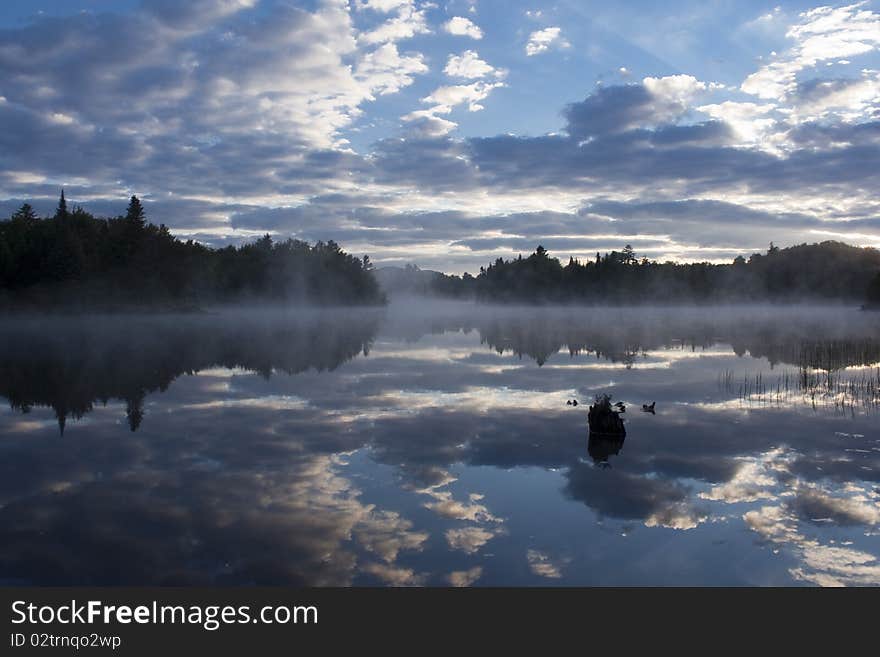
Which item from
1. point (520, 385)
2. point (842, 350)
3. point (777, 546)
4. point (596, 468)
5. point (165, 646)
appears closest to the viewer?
point (165, 646)

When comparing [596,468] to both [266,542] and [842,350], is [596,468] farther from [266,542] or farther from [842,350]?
[842,350]

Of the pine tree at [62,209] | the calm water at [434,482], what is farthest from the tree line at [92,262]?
the calm water at [434,482]

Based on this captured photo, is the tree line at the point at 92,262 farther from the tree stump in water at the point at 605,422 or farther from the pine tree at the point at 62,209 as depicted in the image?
the tree stump in water at the point at 605,422

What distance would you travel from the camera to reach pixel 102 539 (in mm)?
12305

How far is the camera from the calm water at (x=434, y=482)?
37.2 ft

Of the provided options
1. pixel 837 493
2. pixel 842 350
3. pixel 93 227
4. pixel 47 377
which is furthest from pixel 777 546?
pixel 93 227

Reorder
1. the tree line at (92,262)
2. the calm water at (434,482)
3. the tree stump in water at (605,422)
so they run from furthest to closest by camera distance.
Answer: the tree line at (92,262), the tree stump in water at (605,422), the calm water at (434,482)

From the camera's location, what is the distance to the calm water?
11.4 m

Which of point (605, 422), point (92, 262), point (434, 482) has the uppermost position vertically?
point (92, 262)

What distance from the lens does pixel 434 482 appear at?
648 inches

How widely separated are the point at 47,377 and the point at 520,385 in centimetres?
2553

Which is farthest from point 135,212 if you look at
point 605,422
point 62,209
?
point 605,422

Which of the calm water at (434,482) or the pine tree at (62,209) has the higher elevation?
the pine tree at (62,209)

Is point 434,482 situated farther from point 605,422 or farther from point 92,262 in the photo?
point 92,262
